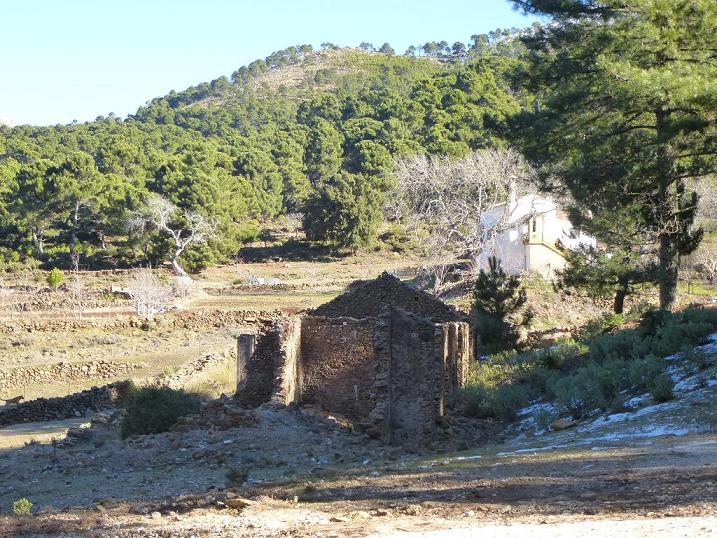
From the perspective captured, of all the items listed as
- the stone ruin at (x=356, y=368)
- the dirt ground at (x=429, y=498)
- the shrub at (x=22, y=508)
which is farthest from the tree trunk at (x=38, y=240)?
the shrub at (x=22, y=508)

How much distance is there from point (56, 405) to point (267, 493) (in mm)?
17782

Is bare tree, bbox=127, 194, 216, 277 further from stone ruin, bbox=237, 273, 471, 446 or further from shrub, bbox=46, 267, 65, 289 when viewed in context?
stone ruin, bbox=237, 273, 471, 446

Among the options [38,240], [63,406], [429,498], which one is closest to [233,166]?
[38,240]

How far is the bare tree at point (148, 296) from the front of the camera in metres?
44.3

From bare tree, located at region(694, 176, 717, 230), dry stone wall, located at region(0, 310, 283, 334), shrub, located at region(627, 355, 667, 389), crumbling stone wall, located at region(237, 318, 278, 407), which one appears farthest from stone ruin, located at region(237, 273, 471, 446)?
dry stone wall, located at region(0, 310, 283, 334)

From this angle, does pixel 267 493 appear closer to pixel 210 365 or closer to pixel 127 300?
pixel 210 365

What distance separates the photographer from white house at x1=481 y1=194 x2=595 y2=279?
43.4m

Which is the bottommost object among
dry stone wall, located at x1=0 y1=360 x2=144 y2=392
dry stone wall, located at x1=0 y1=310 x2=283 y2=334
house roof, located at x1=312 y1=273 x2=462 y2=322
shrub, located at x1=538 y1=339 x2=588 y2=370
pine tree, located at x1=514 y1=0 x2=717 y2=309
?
dry stone wall, located at x1=0 y1=360 x2=144 y2=392

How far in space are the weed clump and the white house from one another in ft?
89.2

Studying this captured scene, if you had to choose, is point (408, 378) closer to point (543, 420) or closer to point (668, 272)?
point (543, 420)

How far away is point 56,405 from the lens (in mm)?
26891

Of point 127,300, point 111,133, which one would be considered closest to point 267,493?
point 127,300

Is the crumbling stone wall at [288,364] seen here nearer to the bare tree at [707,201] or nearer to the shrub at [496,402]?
the shrub at [496,402]

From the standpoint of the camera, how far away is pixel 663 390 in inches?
566
